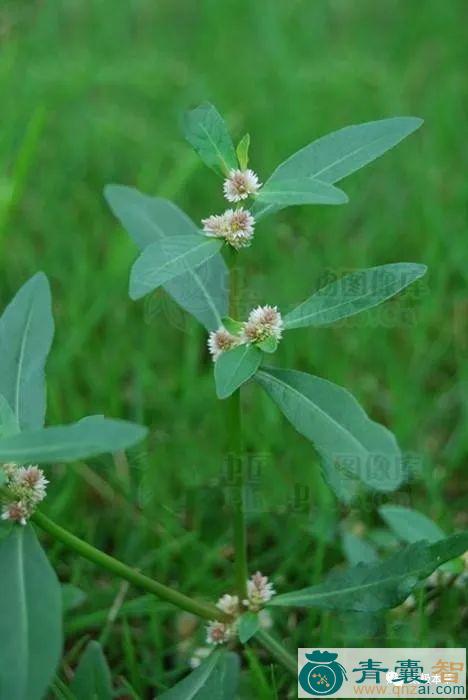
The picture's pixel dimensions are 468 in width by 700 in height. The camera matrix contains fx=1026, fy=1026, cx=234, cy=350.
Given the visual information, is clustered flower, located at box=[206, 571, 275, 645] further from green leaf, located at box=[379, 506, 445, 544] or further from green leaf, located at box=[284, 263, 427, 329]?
green leaf, located at box=[284, 263, 427, 329]

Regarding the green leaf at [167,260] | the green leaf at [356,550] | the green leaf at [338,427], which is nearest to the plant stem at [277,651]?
the green leaf at [356,550]

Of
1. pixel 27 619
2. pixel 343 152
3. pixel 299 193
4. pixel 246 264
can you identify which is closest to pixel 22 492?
pixel 27 619

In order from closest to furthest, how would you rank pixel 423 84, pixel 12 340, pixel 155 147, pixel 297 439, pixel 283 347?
pixel 12 340 → pixel 297 439 → pixel 283 347 → pixel 155 147 → pixel 423 84

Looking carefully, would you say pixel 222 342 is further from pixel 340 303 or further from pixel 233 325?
pixel 340 303

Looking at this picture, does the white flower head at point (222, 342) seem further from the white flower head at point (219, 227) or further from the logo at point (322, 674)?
the logo at point (322, 674)

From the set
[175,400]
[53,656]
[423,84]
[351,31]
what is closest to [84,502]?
[175,400]

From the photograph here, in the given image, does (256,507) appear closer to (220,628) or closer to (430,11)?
(220,628)

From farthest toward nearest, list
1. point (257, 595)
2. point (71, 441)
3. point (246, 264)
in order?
point (246, 264)
point (257, 595)
point (71, 441)
